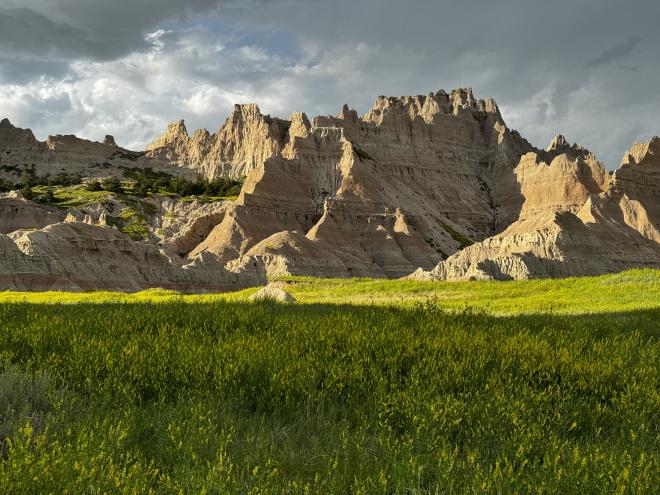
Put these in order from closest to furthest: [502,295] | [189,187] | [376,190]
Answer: [502,295] < [376,190] < [189,187]

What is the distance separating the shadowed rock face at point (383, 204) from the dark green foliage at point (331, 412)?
58.8 metres

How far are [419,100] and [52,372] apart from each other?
183 metres

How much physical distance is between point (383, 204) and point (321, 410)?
374ft

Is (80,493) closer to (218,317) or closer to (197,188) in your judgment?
(218,317)

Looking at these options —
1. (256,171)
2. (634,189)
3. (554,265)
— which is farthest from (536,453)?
(634,189)

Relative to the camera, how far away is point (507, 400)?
18.4ft

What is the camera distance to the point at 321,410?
18.4ft

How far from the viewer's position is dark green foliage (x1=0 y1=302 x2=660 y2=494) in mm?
3889

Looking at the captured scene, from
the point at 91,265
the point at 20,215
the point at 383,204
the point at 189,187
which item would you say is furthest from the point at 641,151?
the point at 20,215

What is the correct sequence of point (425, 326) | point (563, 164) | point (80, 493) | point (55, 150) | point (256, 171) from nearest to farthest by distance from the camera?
1. point (80, 493)
2. point (425, 326)
3. point (256, 171)
4. point (563, 164)
5. point (55, 150)

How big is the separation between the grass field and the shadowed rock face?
58.7m

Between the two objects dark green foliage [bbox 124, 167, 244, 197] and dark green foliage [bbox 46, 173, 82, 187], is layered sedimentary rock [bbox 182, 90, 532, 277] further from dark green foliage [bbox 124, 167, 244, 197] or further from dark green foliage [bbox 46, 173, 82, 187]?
dark green foliage [bbox 46, 173, 82, 187]

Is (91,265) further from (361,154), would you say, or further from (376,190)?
(361,154)

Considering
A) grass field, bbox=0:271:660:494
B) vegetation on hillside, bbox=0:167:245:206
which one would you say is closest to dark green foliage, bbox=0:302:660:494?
grass field, bbox=0:271:660:494
